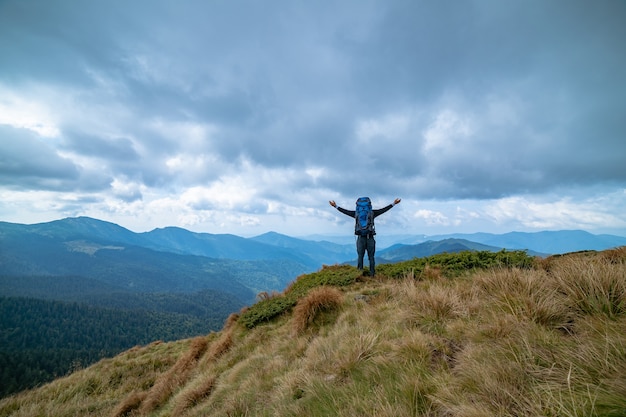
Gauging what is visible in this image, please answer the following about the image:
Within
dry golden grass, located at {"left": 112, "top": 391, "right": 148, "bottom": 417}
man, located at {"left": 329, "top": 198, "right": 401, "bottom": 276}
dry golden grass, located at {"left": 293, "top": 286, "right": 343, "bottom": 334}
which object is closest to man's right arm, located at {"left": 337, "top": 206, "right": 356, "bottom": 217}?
man, located at {"left": 329, "top": 198, "right": 401, "bottom": 276}

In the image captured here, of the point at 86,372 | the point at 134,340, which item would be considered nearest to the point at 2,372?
the point at 134,340

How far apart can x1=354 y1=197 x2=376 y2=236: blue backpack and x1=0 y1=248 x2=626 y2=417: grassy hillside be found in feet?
13.0

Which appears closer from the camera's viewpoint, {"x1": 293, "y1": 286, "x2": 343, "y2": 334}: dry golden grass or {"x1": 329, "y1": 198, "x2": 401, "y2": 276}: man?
{"x1": 293, "y1": 286, "x2": 343, "y2": 334}: dry golden grass

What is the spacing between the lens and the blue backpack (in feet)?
40.7

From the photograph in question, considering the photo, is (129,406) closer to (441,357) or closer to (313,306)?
(313,306)

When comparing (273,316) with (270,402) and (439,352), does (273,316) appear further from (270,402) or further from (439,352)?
(439,352)

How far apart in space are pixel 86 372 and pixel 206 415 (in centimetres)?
1406

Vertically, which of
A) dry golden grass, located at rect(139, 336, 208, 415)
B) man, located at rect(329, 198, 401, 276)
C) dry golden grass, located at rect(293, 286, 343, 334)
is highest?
man, located at rect(329, 198, 401, 276)

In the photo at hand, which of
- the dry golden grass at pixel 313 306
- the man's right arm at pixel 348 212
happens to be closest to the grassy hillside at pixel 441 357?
the dry golden grass at pixel 313 306

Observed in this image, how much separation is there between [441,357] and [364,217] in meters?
8.94

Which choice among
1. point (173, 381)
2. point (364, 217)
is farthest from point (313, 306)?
point (364, 217)

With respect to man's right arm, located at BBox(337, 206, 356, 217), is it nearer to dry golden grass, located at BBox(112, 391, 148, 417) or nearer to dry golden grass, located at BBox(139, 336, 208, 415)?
dry golden grass, located at BBox(139, 336, 208, 415)

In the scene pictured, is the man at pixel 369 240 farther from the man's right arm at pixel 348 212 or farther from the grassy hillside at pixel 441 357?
the grassy hillside at pixel 441 357

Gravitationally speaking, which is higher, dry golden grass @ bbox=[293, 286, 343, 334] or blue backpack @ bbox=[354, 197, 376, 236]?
blue backpack @ bbox=[354, 197, 376, 236]
